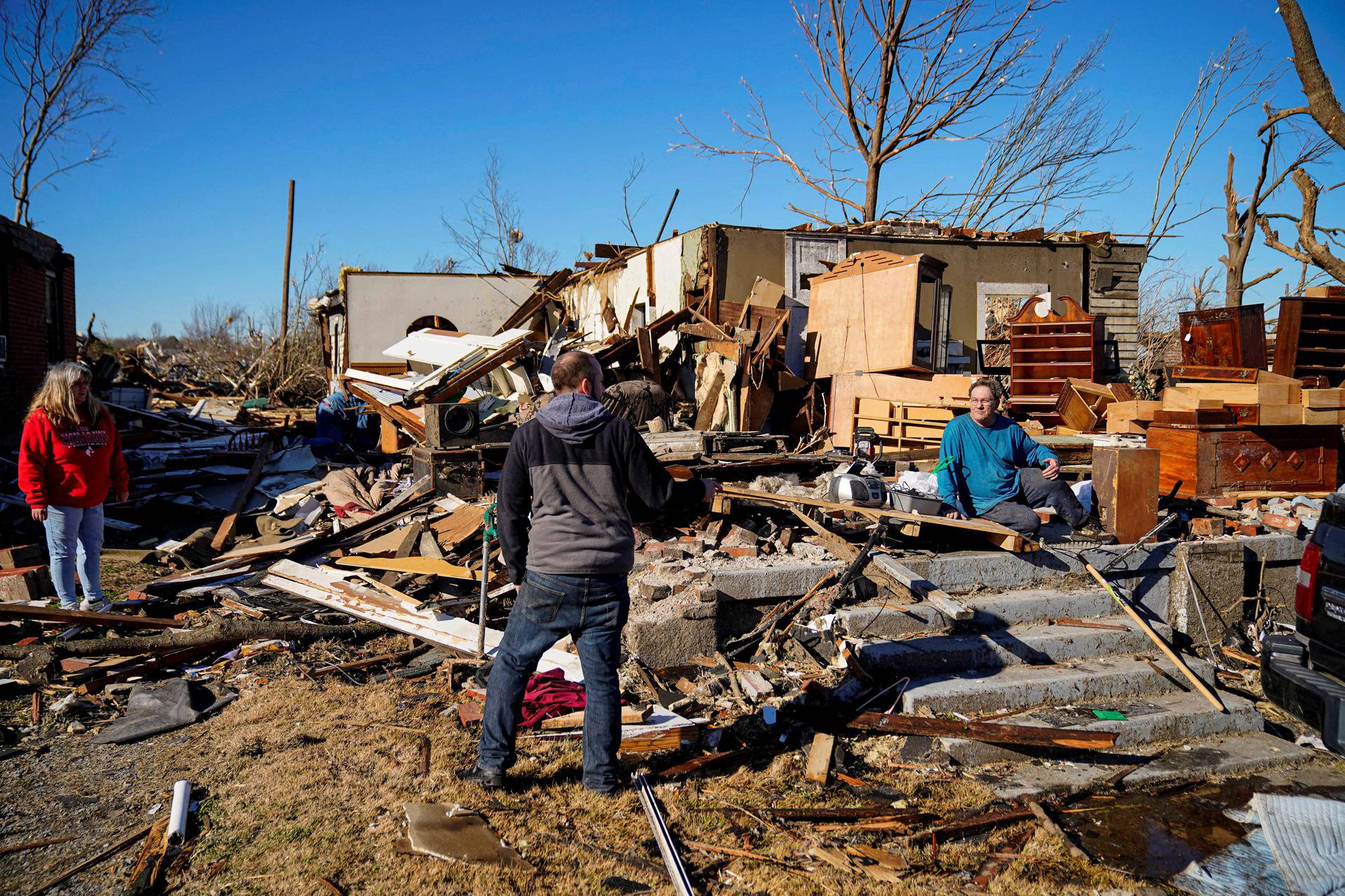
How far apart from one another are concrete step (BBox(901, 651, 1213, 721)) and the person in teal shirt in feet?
4.07

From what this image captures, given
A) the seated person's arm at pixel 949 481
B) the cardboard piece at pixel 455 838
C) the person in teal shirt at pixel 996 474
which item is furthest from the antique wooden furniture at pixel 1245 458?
the cardboard piece at pixel 455 838

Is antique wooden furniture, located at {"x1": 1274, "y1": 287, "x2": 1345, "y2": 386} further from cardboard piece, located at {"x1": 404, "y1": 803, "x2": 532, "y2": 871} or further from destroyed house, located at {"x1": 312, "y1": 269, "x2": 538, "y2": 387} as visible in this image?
destroyed house, located at {"x1": 312, "y1": 269, "x2": 538, "y2": 387}

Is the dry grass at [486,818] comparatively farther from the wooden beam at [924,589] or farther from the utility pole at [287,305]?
the utility pole at [287,305]

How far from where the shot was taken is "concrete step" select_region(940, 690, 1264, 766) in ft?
14.8

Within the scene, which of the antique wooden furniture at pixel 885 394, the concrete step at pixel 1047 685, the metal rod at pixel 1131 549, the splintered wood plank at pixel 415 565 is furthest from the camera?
the antique wooden furniture at pixel 885 394

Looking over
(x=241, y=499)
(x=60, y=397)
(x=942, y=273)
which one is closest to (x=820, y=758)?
(x=60, y=397)

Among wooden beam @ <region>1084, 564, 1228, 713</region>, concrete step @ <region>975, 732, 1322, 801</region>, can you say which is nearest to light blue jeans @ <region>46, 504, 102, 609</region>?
concrete step @ <region>975, 732, 1322, 801</region>

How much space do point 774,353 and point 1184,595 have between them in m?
6.51

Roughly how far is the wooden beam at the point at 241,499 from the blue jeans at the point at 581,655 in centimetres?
653

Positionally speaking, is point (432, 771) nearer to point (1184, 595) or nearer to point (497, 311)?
point (1184, 595)

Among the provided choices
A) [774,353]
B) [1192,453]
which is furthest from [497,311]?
[1192,453]

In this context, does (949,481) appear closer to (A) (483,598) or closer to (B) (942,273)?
(A) (483,598)

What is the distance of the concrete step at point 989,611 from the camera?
18.2ft

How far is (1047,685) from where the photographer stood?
522 cm
